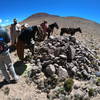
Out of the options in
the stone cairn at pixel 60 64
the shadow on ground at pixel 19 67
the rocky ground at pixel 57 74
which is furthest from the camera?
the shadow on ground at pixel 19 67

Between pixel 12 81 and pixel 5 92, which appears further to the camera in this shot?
pixel 12 81

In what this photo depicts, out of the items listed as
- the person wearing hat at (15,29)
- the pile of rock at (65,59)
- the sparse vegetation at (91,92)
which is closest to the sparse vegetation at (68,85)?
the pile of rock at (65,59)

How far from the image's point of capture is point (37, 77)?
8.04 meters

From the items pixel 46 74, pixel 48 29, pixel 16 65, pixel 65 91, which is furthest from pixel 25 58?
pixel 48 29

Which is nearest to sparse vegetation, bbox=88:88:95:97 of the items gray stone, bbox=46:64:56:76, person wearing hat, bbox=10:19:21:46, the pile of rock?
the pile of rock

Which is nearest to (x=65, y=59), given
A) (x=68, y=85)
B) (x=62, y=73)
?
(x=62, y=73)

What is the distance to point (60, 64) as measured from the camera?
29.4 feet

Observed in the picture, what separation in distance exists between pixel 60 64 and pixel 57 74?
80 centimetres

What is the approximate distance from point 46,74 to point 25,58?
154cm

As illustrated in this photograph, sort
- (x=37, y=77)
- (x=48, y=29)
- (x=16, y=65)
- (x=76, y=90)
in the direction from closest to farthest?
(x=76, y=90), (x=37, y=77), (x=16, y=65), (x=48, y=29)

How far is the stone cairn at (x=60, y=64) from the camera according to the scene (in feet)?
26.3

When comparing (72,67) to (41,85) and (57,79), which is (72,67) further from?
(41,85)

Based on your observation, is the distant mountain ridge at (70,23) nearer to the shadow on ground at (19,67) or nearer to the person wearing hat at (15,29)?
the person wearing hat at (15,29)

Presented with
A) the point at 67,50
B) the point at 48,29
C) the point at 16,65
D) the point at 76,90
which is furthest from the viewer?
the point at 48,29
